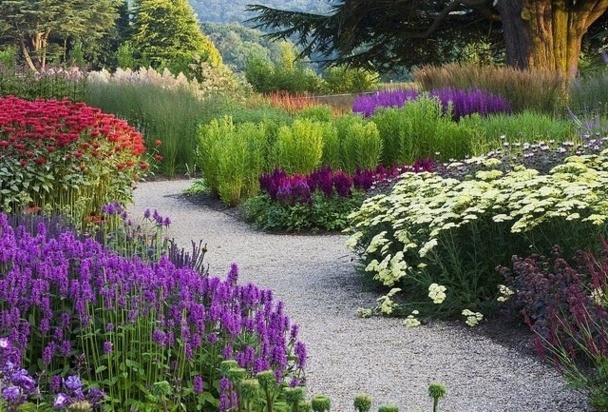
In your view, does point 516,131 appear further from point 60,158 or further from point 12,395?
point 12,395

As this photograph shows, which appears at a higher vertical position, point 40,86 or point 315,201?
point 40,86

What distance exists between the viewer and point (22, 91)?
589 inches

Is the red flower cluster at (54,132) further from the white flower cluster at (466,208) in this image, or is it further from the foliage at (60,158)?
the white flower cluster at (466,208)

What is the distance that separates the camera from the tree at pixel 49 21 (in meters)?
48.5

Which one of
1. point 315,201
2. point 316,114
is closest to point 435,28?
point 316,114

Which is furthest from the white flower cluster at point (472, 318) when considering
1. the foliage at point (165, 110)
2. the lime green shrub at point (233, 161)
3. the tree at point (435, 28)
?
the tree at point (435, 28)

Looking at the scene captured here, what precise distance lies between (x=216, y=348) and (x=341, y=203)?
17.6 feet

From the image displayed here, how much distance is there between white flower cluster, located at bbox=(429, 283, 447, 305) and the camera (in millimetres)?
4910

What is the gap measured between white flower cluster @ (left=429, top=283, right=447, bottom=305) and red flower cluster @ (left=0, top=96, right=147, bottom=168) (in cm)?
359

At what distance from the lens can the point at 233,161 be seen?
33.8ft

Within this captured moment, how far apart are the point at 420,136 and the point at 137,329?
7.33m

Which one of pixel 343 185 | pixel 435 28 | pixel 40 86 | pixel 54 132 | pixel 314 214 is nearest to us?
pixel 54 132

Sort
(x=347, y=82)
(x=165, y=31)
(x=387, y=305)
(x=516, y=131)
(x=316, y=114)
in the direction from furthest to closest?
1. (x=165, y=31)
2. (x=347, y=82)
3. (x=316, y=114)
4. (x=516, y=131)
5. (x=387, y=305)

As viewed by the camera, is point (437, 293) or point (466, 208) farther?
point (466, 208)
